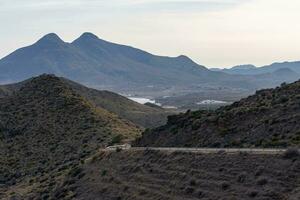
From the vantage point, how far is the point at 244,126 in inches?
1998

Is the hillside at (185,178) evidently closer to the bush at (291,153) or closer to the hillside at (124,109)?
the bush at (291,153)

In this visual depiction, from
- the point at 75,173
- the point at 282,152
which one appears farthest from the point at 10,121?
→ the point at 282,152

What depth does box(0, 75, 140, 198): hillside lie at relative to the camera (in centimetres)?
7169

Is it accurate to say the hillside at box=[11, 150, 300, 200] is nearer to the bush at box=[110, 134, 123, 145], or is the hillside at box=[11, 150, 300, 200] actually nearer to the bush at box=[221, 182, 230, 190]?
the bush at box=[221, 182, 230, 190]

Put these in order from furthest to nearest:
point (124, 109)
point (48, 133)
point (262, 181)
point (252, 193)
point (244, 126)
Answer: point (124, 109), point (48, 133), point (244, 126), point (262, 181), point (252, 193)

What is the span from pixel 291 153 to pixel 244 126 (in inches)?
626

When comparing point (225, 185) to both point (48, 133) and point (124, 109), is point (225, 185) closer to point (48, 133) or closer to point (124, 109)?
point (48, 133)

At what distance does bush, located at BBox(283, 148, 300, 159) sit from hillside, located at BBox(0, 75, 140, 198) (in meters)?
30.3

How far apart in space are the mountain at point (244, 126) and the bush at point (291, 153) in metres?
4.77

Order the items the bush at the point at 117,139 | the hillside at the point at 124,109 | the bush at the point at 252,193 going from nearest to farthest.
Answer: the bush at the point at 252,193, the bush at the point at 117,139, the hillside at the point at 124,109

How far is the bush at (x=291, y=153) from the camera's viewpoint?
114 ft

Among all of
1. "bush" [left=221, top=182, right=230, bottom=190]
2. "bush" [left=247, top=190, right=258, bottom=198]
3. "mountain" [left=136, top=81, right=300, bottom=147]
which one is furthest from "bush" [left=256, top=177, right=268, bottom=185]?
"mountain" [left=136, top=81, right=300, bottom=147]

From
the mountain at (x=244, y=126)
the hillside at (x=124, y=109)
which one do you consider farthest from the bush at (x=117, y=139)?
the hillside at (x=124, y=109)

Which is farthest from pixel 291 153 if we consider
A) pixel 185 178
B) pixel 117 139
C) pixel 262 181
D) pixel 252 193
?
pixel 117 139
